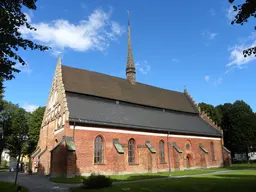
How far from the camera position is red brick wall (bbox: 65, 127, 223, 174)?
24.8m

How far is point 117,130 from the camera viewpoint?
28.0 meters

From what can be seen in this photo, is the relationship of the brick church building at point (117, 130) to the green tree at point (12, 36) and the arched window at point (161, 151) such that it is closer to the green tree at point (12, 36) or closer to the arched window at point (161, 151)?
the arched window at point (161, 151)

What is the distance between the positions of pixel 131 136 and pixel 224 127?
136ft

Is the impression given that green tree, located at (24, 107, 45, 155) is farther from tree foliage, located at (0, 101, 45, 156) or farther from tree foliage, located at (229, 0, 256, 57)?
tree foliage, located at (229, 0, 256, 57)

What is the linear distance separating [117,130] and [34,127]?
1095 inches

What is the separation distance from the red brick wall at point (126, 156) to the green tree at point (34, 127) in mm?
26700

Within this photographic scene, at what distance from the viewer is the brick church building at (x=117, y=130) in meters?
24.9

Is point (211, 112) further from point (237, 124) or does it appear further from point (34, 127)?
point (34, 127)

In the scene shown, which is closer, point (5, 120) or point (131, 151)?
point (131, 151)

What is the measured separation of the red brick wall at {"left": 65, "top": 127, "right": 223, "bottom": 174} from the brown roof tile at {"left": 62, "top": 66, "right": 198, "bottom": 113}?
601 centimetres

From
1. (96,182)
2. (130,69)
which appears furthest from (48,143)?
(130,69)

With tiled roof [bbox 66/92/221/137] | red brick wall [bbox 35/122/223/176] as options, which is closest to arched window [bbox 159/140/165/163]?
red brick wall [bbox 35/122/223/176]

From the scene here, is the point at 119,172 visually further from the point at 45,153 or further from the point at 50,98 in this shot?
the point at 50,98

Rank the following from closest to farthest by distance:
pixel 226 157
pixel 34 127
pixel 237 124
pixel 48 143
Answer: pixel 48 143, pixel 226 157, pixel 34 127, pixel 237 124
